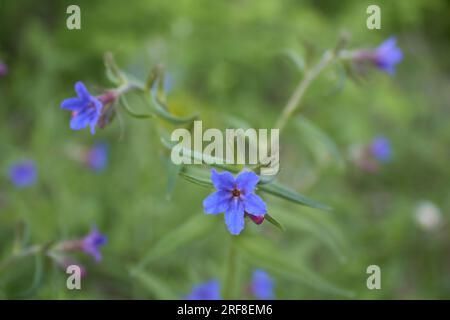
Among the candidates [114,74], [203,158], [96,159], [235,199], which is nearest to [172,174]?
[203,158]

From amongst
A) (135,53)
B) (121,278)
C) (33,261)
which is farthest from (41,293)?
(135,53)

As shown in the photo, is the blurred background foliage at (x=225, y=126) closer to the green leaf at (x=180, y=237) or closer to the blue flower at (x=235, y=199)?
the green leaf at (x=180, y=237)

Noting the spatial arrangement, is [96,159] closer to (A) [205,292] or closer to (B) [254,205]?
(A) [205,292]

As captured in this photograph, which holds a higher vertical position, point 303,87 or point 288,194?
point 303,87

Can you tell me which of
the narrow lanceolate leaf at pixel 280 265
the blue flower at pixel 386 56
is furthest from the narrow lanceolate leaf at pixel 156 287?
the blue flower at pixel 386 56

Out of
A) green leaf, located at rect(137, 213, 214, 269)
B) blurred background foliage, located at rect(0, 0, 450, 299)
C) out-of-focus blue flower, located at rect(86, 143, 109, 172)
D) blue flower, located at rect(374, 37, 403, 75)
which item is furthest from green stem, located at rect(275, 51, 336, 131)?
out-of-focus blue flower, located at rect(86, 143, 109, 172)

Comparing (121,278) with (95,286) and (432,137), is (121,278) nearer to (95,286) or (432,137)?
(95,286)

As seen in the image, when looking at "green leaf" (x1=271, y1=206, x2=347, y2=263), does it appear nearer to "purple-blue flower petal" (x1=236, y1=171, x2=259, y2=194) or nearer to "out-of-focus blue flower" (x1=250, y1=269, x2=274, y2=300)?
"out-of-focus blue flower" (x1=250, y1=269, x2=274, y2=300)
